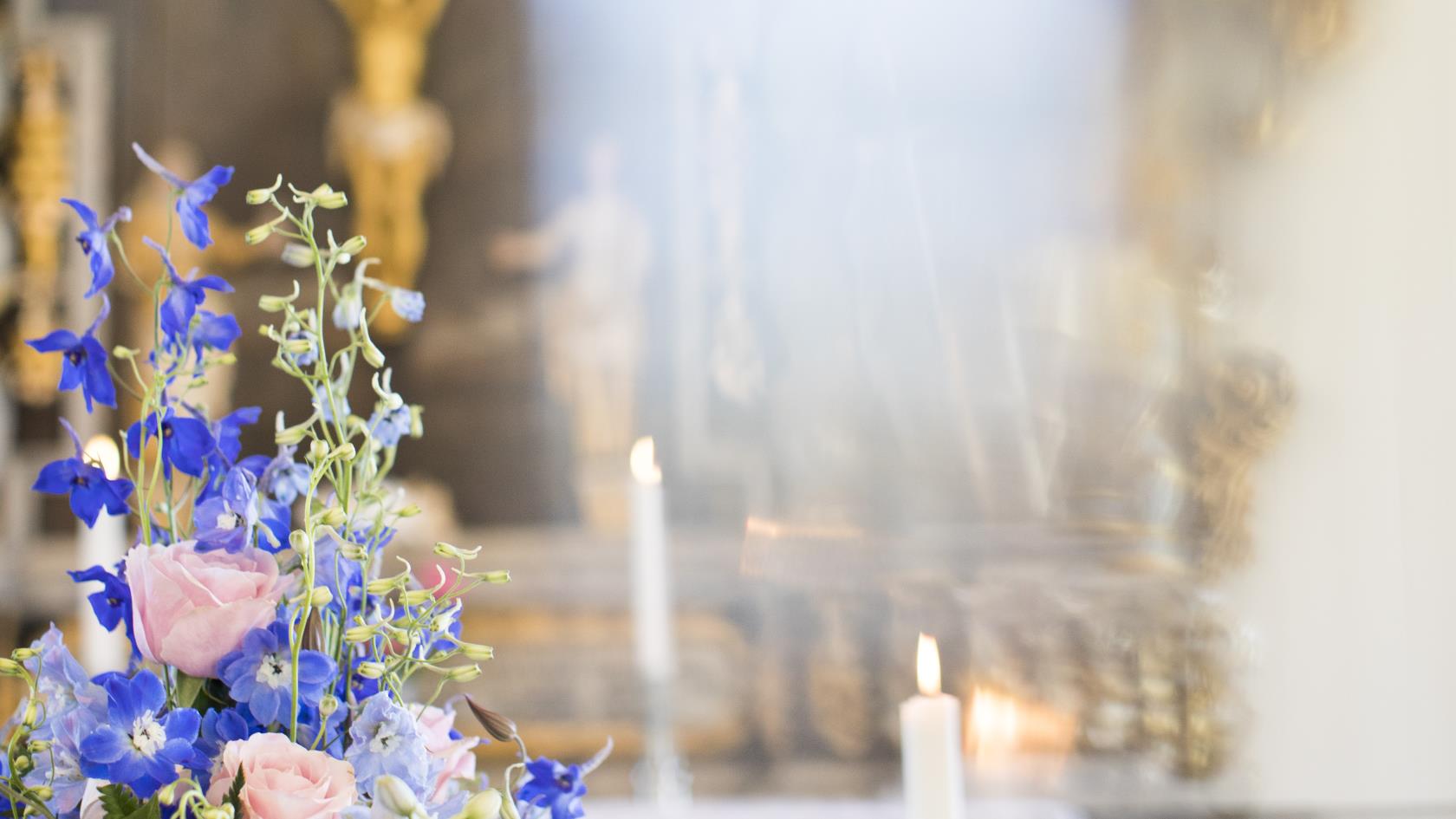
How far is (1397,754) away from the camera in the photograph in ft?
3.50

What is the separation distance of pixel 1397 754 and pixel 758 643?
75 centimetres

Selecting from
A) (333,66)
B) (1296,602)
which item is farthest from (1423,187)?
(333,66)

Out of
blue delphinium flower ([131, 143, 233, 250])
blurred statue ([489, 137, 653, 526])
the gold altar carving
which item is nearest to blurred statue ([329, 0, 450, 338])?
blurred statue ([489, 137, 653, 526])

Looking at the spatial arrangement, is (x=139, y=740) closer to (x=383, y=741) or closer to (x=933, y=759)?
(x=383, y=741)

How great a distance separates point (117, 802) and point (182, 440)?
9cm

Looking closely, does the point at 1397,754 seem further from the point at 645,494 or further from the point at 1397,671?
the point at 645,494

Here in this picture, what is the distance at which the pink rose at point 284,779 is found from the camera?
252mm

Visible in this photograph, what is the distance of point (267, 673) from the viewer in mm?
277

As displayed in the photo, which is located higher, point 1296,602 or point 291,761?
point 291,761

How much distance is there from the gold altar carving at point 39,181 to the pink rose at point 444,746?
1.74 metres

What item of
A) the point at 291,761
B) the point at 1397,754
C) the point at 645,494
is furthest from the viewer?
the point at 1397,754

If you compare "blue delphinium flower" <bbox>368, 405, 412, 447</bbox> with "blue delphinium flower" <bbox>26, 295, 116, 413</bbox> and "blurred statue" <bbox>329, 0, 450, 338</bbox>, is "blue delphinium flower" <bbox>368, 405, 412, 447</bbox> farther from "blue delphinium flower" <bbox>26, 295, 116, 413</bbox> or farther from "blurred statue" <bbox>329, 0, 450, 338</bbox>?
"blurred statue" <bbox>329, 0, 450, 338</bbox>

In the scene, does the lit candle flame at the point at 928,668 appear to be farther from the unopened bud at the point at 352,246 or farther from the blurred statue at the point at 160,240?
the blurred statue at the point at 160,240

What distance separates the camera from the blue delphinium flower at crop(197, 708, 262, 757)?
0.93 ft
